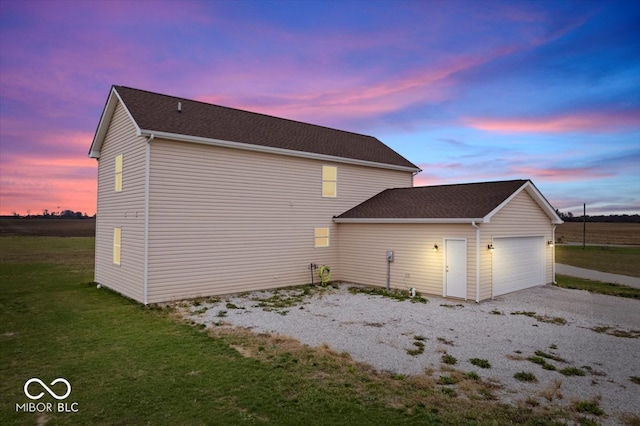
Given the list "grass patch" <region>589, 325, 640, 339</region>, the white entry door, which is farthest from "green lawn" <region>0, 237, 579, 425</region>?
the white entry door

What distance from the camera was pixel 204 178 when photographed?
13.4 metres

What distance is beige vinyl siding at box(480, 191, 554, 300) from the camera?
1339cm

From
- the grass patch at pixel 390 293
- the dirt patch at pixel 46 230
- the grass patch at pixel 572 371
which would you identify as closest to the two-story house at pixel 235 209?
the grass patch at pixel 390 293

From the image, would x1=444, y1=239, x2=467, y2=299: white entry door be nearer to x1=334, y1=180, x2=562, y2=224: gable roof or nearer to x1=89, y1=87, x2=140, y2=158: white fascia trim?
x1=334, y1=180, x2=562, y2=224: gable roof

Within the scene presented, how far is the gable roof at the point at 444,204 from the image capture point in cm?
1359

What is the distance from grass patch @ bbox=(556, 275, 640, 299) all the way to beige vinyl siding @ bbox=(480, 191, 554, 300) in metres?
1.16

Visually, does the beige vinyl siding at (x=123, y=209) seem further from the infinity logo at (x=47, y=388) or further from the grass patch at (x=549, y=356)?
the grass patch at (x=549, y=356)

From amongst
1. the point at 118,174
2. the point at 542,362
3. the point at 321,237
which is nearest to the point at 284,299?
the point at 321,237

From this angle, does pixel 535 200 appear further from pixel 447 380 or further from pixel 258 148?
pixel 447 380

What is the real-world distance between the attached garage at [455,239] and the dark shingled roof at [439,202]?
0.04 metres

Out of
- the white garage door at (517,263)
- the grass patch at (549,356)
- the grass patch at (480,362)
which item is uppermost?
the white garage door at (517,263)

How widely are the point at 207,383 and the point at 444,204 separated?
12.0 m

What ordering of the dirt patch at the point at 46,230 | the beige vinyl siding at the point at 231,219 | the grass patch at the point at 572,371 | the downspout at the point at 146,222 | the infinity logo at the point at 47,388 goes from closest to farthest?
the infinity logo at the point at 47,388 < the grass patch at the point at 572,371 < the downspout at the point at 146,222 < the beige vinyl siding at the point at 231,219 < the dirt patch at the point at 46,230

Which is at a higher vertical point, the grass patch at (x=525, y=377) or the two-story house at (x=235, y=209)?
the two-story house at (x=235, y=209)
